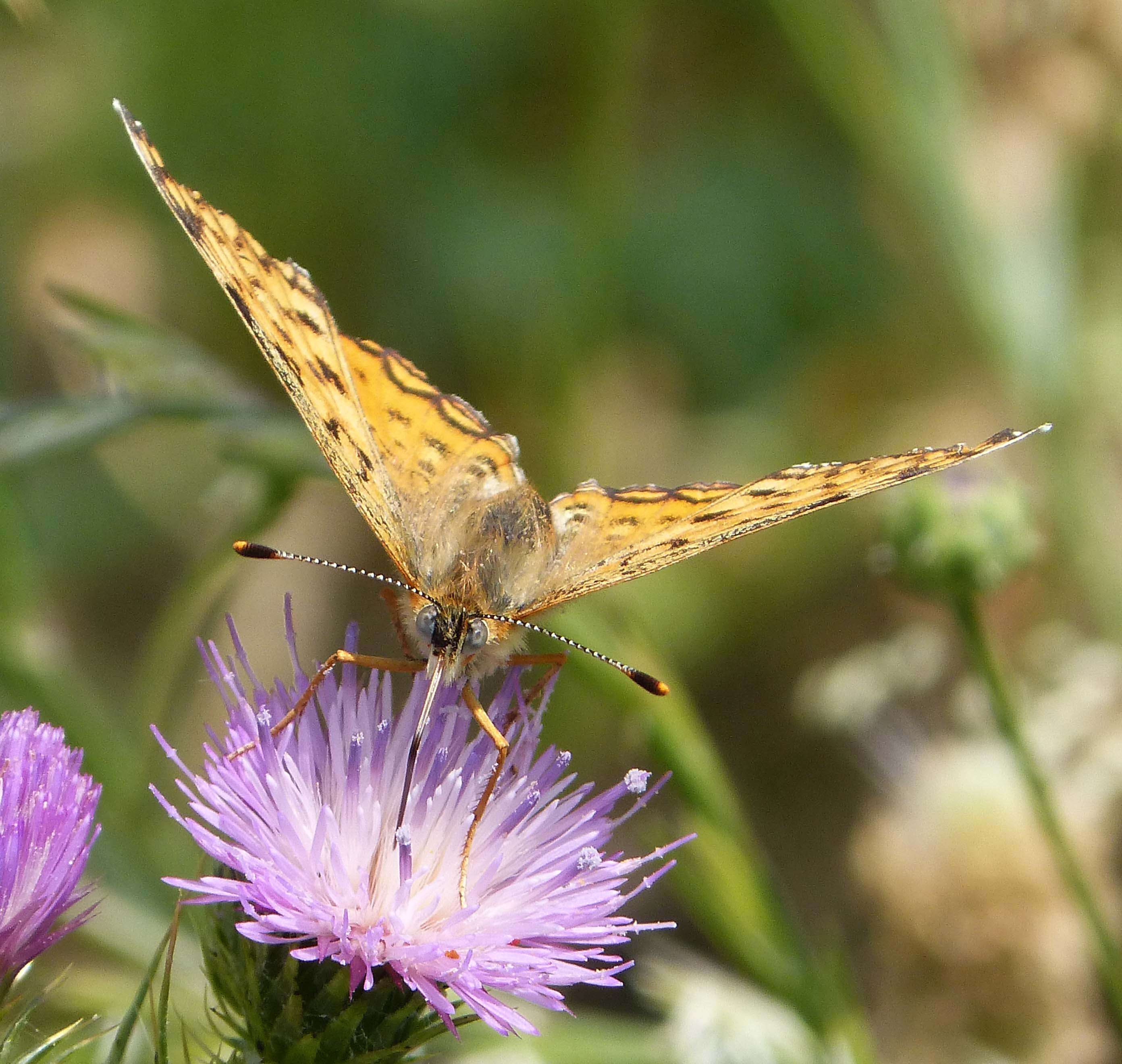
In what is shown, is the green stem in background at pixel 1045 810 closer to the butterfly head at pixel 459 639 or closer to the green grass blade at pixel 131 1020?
the butterfly head at pixel 459 639

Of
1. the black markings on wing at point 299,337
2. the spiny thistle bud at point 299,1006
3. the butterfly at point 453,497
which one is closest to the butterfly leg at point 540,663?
the butterfly at point 453,497

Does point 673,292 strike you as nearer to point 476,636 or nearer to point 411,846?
point 476,636

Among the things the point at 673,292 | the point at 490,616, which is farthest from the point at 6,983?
the point at 673,292

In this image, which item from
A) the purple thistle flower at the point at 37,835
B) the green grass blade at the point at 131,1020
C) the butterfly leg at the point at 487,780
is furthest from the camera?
the butterfly leg at the point at 487,780

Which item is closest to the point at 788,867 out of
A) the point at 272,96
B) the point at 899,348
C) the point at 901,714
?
the point at 901,714

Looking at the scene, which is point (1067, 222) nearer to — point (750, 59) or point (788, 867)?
point (750, 59)

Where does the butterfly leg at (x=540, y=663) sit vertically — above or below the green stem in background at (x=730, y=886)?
below
